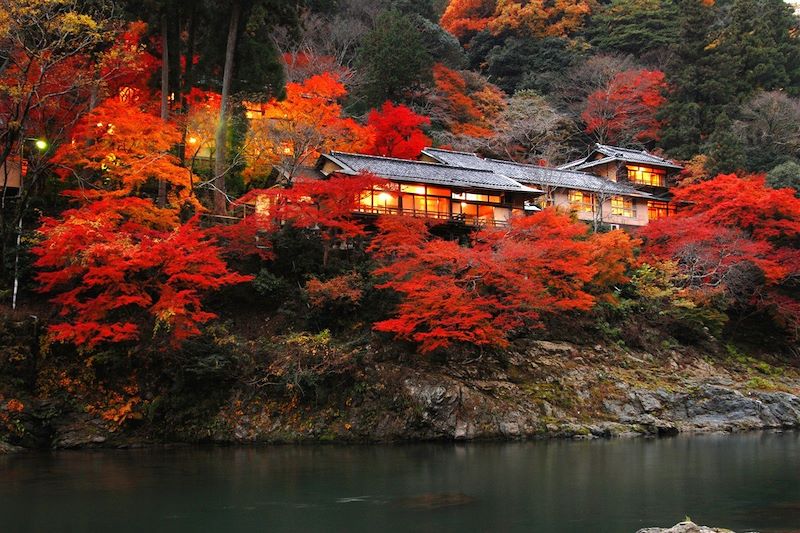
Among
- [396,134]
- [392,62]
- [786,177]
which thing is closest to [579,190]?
[786,177]

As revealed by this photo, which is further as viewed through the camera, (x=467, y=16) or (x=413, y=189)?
(x=467, y=16)

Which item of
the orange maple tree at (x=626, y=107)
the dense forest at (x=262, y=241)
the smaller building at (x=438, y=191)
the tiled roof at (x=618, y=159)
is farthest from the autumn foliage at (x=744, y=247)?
the orange maple tree at (x=626, y=107)

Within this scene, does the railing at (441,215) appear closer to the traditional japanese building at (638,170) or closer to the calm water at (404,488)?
the traditional japanese building at (638,170)

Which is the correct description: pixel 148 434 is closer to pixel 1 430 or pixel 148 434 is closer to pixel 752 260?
pixel 1 430

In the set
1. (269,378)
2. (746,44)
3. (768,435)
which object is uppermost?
(746,44)

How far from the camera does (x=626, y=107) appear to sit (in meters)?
60.0

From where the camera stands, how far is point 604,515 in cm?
1631

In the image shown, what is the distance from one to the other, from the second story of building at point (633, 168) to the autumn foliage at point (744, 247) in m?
10.8

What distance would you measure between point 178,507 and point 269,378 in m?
10.9

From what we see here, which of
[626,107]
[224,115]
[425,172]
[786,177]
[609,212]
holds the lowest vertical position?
[609,212]

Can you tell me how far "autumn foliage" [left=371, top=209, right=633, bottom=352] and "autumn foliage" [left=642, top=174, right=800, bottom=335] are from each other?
803 centimetres

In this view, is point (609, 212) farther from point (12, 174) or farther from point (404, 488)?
point (12, 174)

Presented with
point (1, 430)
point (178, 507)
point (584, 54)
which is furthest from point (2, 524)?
point (584, 54)

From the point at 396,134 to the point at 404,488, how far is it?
33.4 metres
